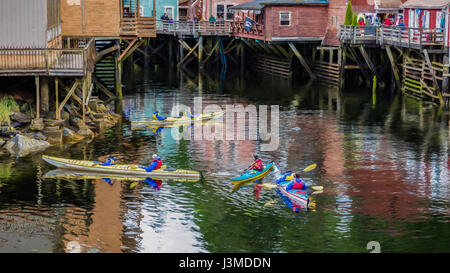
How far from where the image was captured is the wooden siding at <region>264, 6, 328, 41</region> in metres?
59.5

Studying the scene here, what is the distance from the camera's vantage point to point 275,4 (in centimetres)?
5909

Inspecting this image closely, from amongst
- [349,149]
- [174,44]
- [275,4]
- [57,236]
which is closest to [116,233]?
[57,236]

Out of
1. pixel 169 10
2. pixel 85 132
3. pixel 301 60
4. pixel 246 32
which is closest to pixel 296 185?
pixel 85 132

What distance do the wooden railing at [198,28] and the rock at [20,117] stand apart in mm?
34396

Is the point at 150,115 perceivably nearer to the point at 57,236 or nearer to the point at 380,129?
the point at 380,129

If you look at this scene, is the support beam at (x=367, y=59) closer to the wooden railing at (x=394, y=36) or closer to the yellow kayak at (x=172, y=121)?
the wooden railing at (x=394, y=36)

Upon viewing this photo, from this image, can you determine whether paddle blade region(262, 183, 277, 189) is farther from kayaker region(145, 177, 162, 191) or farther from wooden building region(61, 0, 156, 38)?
wooden building region(61, 0, 156, 38)

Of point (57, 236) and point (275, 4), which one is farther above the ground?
point (275, 4)

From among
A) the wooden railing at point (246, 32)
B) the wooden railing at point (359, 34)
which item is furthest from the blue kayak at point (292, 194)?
the wooden railing at point (246, 32)

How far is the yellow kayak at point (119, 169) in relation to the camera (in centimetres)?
3030
